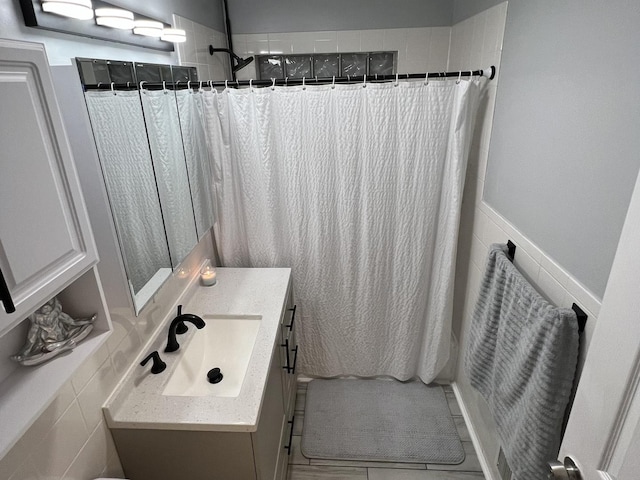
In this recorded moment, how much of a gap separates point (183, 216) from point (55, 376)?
0.93 meters

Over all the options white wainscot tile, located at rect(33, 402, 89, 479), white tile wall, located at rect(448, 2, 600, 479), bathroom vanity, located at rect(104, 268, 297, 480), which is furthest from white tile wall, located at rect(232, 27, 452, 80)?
white wainscot tile, located at rect(33, 402, 89, 479)

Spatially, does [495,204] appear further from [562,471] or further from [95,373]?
[95,373]

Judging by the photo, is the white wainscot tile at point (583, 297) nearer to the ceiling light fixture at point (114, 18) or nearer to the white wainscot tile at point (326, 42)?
the ceiling light fixture at point (114, 18)

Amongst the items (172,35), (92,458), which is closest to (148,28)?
(172,35)

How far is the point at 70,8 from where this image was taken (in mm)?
1048

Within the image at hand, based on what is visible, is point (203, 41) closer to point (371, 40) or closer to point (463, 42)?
point (371, 40)

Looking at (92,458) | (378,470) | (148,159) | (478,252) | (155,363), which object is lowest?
(378,470)

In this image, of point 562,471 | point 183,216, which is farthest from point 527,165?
point 183,216

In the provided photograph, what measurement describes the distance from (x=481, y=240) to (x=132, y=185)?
159cm

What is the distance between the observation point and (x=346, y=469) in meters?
1.98

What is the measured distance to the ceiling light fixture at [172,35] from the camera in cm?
164

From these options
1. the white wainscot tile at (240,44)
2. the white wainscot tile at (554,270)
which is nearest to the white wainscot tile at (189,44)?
the white wainscot tile at (240,44)

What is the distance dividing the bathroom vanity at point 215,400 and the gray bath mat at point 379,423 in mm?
312

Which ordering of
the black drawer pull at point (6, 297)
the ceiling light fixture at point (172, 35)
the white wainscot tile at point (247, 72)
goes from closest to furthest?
1. the black drawer pull at point (6, 297)
2. the ceiling light fixture at point (172, 35)
3. the white wainscot tile at point (247, 72)
